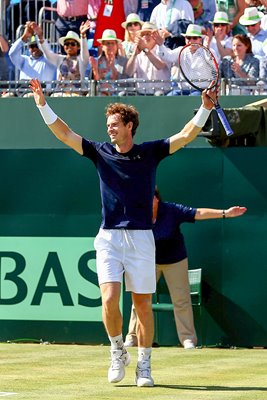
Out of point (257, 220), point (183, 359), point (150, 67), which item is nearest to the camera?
point (183, 359)

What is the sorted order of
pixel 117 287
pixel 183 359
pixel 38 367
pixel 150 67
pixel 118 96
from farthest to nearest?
1. pixel 150 67
2. pixel 118 96
3. pixel 183 359
4. pixel 38 367
5. pixel 117 287

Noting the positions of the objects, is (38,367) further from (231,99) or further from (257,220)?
(231,99)

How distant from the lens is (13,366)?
9781 millimetres

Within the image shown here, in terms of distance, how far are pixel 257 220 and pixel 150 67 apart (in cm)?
301

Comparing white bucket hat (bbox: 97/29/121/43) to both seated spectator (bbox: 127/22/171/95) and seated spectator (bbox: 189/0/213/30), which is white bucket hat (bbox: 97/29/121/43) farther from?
seated spectator (bbox: 189/0/213/30)

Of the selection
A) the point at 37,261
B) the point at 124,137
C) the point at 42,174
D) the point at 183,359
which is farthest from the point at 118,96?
the point at 124,137

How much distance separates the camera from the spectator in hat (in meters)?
14.7

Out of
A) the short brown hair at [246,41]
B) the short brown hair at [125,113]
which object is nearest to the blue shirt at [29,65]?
the short brown hair at [246,41]

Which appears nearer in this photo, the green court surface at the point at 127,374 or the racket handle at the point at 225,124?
the green court surface at the point at 127,374

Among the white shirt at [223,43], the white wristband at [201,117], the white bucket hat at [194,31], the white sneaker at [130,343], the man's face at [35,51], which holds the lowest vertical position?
the white sneaker at [130,343]

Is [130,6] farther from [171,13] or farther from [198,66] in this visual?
[198,66]

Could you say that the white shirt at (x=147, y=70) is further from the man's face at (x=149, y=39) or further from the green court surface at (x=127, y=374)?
the green court surface at (x=127, y=374)

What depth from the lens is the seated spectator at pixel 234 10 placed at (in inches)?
577

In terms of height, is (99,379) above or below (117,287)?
below
